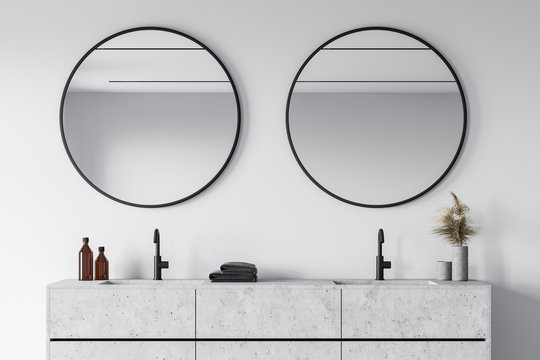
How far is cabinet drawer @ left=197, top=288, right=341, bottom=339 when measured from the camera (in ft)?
7.86

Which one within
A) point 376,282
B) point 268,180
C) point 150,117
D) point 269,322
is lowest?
point 269,322

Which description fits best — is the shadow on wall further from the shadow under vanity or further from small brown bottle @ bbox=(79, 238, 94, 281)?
small brown bottle @ bbox=(79, 238, 94, 281)

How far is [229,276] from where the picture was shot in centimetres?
249

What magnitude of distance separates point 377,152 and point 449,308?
76 cm

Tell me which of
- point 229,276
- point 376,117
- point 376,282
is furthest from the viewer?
point 376,117

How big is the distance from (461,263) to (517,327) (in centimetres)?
45

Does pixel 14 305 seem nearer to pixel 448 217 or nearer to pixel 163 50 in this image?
pixel 163 50

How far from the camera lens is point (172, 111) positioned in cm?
273

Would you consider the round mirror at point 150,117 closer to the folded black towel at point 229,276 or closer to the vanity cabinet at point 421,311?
the folded black towel at point 229,276

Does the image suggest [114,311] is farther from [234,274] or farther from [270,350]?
[270,350]

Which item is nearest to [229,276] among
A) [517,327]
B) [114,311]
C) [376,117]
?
[114,311]

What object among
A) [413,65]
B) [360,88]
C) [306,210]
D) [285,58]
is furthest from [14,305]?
[413,65]

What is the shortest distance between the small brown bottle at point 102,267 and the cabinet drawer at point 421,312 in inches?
42.3

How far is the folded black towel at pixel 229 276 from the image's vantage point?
8.15 ft
